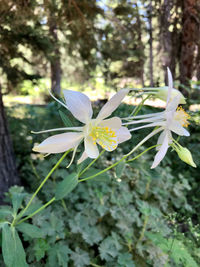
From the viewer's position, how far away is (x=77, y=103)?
2.29ft

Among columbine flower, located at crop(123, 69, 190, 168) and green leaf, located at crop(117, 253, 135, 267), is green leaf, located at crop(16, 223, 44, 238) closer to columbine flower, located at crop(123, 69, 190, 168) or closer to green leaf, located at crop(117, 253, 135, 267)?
green leaf, located at crop(117, 253, 135, 267)

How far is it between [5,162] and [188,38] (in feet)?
6.21

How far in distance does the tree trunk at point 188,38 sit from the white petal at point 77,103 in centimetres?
162

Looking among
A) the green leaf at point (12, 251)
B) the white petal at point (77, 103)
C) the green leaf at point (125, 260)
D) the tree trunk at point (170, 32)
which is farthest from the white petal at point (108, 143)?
the tree trunk at point (170, 32)

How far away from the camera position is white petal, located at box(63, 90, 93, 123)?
0.69 m

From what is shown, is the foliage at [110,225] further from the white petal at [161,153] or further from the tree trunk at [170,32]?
the tree trunk at [170,32]

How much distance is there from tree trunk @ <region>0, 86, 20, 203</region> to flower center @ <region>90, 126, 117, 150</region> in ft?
4.94

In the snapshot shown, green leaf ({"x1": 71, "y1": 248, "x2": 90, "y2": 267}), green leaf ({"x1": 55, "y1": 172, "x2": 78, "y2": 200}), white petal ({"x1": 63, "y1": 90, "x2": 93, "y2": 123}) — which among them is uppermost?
white petal ({"x1": 63, "y1": 90, "x2": 93, "y2": 123})

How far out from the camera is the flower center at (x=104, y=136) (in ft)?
2.51

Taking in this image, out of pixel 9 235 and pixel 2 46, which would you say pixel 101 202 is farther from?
pixel 2 46

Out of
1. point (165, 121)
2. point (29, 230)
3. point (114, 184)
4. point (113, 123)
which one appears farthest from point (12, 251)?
point (114, 184)

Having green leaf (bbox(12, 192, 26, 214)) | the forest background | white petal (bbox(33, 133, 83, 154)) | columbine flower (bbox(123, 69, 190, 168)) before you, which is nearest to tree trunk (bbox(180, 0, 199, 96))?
the forest background

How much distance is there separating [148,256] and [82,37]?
2.47m

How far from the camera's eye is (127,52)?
3.38 m
